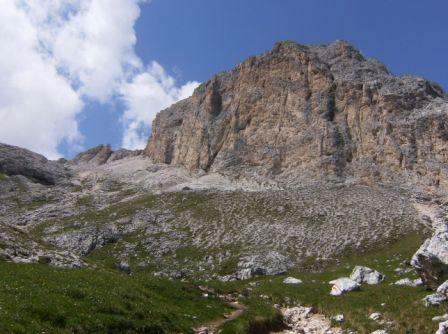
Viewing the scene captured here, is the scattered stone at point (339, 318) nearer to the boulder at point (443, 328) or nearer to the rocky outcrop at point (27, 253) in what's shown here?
the boulder at point (443, 328)

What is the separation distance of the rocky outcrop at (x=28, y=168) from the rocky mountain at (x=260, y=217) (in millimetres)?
615

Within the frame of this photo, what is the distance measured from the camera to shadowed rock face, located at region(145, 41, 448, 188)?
12306cm

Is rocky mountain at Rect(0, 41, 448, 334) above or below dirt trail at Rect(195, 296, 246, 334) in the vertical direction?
above

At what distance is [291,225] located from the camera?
8950 cm

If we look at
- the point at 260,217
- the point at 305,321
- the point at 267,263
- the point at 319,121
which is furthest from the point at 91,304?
the point at 319,121

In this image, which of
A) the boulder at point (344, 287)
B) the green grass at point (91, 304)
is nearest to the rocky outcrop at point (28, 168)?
the boulder at point (344, 287)

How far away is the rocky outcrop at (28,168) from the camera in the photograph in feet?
546

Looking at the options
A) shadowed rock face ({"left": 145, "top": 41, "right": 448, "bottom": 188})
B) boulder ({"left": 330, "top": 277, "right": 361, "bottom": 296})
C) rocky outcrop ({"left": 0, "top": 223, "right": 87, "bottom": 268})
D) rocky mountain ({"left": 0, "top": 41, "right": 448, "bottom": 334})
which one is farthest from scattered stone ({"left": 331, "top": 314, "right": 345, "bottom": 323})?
shadowed rock face ({"left": 145, "top": 41, "right": 448, "bottom": 188})

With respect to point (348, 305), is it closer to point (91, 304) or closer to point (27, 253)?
point (91, 304)

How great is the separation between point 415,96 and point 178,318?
4966 inches

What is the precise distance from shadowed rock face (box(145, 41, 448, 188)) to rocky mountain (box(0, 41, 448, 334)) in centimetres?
48

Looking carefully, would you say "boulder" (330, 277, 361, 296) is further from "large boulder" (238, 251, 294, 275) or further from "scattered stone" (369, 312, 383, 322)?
"large boulder" (238, 251, 294, 275)

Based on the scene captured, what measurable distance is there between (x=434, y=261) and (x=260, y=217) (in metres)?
Result: 64.1

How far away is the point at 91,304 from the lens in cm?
2264
